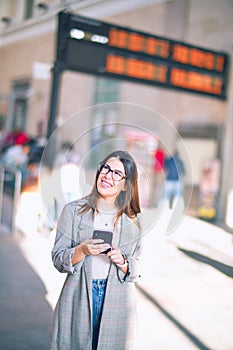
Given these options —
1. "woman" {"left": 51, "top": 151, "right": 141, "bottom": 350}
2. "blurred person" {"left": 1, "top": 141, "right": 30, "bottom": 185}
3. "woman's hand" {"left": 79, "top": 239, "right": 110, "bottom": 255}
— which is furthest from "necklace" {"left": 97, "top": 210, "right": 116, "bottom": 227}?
"blurred person" {"left": 1, "top": 141, "right": 30, "bottom": 185}

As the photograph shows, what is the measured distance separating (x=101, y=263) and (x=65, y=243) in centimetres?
15

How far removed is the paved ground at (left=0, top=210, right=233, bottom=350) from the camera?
214 centimetres

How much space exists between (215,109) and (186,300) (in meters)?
5.36

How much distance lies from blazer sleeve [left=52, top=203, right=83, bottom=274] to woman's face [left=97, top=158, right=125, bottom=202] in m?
0.15

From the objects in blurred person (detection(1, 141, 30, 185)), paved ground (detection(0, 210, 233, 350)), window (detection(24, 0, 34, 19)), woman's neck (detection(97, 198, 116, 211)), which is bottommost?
paved ground (detection(0, 210, 233, 350))

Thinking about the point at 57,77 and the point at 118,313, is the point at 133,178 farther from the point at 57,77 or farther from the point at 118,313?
the point at 57,77

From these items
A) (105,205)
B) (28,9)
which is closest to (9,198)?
(28,9)

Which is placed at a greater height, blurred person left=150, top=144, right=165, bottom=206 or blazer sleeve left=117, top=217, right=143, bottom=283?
blurred person left=150, top=144, right=165, bottom=206

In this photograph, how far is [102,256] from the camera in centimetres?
156

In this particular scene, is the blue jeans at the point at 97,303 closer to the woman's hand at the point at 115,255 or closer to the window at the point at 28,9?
the woman's hand at the point at 115,255

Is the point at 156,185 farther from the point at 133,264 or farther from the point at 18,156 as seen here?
the point at 133,264

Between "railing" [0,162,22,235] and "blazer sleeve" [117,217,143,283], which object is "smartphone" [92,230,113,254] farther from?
"railing" [0,162,22,235]

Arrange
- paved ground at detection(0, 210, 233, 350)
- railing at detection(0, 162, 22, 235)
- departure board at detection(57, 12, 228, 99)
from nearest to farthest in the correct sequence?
paved ground at detection(0, 210, 233, 350)
departure board at detection(57, 12, 228, 99)
railing at detection(0, 162, 22, 235)

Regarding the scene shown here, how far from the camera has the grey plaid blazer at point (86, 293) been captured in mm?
1549
